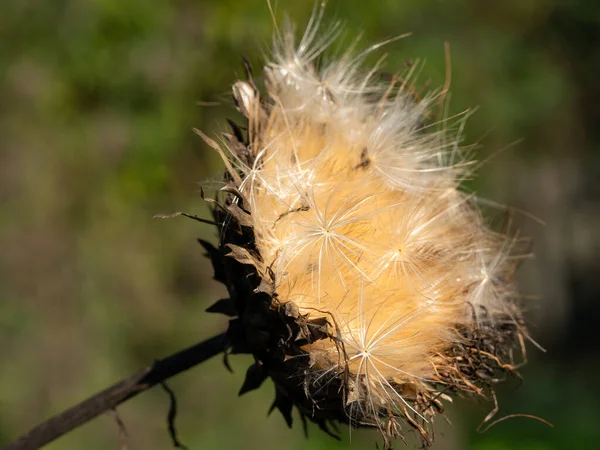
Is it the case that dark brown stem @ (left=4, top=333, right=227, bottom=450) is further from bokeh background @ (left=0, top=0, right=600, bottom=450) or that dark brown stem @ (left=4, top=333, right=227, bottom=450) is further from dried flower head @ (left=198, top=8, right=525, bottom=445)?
bokeh background @ (left=0, top=0, right=600, bottom=450)

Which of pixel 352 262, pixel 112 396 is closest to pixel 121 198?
pixel 112 396

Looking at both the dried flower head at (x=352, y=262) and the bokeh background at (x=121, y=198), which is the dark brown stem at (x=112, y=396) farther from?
the bokeh background at (x=121, y=198)

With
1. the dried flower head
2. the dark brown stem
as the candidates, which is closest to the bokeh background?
the dried flower head

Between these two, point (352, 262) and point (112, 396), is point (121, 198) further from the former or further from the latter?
point (352, 262)

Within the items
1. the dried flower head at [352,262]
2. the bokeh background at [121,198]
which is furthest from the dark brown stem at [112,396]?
the bokeh background at [121,198]

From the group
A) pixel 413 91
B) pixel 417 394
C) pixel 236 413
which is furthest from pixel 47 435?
pixel 236 413

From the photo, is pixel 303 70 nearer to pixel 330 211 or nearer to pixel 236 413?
pixel 330 211

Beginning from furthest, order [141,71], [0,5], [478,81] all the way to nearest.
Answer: [478,81], [141,71], [0,5]
